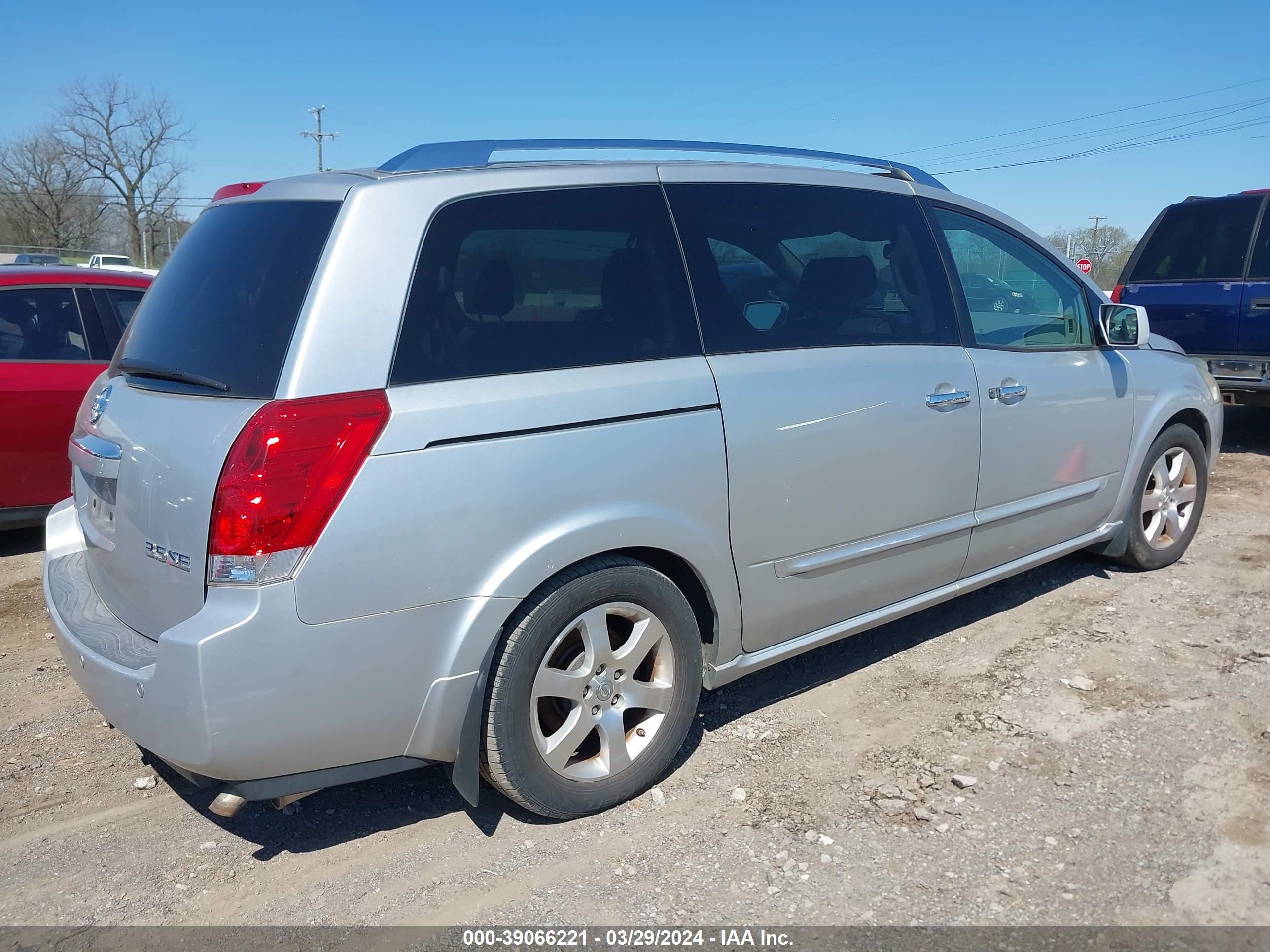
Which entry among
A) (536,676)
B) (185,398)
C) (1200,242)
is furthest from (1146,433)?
(1200,242)

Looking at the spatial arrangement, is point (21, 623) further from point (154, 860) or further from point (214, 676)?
point (214, 676)

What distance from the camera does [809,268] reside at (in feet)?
11.3

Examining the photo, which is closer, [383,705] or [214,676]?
[214,676]

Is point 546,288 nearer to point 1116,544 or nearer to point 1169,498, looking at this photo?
point 1116,544

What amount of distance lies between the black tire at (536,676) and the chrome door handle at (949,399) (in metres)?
1.25

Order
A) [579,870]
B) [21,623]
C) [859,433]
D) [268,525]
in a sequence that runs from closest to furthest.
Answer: [268,525] < [579,870] < [859,433] < [21,623]

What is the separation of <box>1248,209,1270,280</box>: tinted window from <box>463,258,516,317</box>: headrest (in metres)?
7.55

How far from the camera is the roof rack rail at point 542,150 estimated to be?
2770 millimetres

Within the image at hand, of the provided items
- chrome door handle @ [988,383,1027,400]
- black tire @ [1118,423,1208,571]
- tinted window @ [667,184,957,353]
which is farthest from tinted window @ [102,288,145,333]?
black tire @ [1118,423,1208,571]

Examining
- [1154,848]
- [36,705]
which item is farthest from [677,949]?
[36,705]

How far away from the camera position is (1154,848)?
2.75m

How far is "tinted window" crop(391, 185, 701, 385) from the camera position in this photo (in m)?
2.56

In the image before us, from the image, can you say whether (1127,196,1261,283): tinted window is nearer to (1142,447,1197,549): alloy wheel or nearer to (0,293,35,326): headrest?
(1142,447,1197,549): alloy wheel

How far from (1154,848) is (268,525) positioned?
252 centimetres
